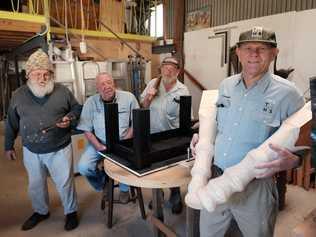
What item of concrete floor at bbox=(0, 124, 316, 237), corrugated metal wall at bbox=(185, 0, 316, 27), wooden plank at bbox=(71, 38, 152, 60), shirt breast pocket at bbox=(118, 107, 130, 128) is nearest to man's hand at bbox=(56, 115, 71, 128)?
shirt breast pocket at bbox=(118, 107, 130, 128)

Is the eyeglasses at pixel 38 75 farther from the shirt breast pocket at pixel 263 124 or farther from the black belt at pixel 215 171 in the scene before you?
the shirt breast pocket at pixel 263 124

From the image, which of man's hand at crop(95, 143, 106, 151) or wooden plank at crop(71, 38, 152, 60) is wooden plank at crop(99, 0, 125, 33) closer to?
wooden plank at crop(71, 38, 152, 60)

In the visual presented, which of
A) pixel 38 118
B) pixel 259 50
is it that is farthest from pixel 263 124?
pixel 38 118

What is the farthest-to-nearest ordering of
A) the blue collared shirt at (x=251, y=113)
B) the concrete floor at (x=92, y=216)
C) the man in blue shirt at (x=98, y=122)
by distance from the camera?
the man in blue shirt at (x=98, y=122) → the concrete floor at (x=92, y=216) → the blue collared shirt at (x=251, y=113)

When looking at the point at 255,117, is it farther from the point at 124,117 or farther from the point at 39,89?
the point at 39,89

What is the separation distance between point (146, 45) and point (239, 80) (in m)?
4.09

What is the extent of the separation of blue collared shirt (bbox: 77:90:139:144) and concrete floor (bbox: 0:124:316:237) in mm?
732

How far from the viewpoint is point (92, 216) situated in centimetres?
243

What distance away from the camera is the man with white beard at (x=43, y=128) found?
2.07 m

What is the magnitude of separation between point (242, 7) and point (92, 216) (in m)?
3.88

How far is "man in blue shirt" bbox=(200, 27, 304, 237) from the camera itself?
1177mm

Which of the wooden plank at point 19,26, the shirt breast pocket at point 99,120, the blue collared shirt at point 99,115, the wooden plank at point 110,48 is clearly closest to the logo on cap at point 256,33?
the blue collared shirt at point 99,115

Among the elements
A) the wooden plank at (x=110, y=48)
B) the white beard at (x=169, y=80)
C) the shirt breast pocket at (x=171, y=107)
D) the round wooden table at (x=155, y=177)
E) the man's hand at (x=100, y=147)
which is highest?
the wooden plank at (x=110, y=48)

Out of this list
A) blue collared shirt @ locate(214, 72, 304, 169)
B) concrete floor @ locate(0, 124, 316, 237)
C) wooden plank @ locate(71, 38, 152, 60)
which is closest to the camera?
blue collared shirt @ locate(214, 72, 304, 169)
